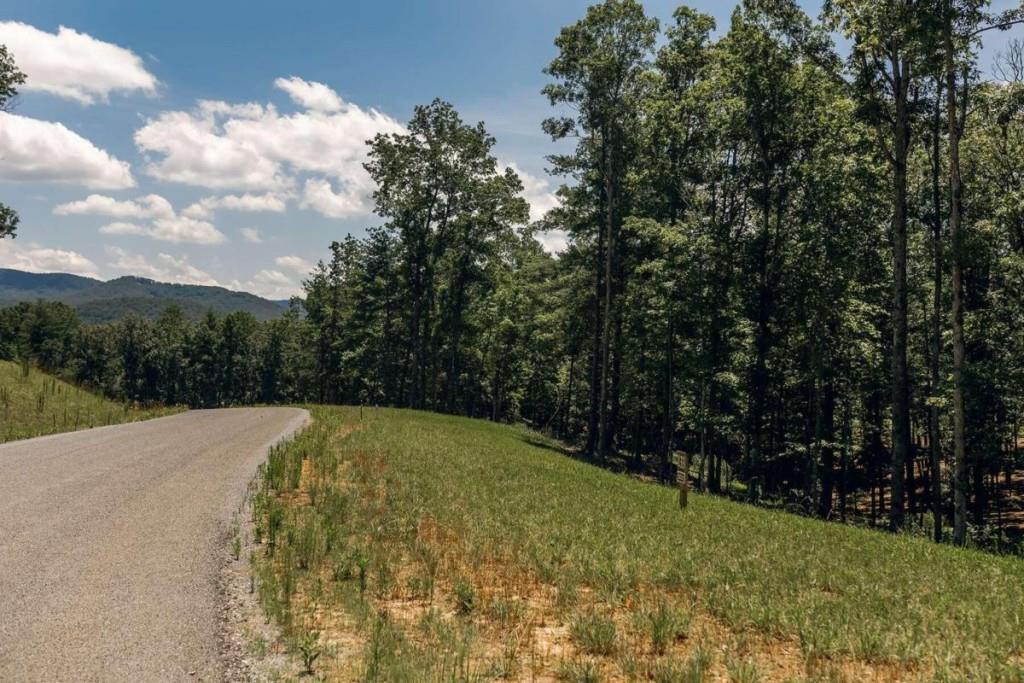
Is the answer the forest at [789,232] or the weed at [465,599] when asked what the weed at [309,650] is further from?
the forest at [789,232]

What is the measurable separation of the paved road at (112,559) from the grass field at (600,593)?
770 mm

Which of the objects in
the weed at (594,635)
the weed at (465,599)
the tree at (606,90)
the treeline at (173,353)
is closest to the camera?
the weed at (594,635)

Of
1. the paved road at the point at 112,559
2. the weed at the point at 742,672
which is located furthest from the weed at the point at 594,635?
the paved road at the point at 112,559

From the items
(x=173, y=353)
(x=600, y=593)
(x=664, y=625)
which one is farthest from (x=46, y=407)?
(x=173, y=353)

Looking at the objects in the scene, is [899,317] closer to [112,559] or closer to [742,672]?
[742,672]

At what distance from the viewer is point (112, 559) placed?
7.86 meters

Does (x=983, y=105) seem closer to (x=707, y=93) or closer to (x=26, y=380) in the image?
(x=707, y=93)

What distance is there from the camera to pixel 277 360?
106 metres

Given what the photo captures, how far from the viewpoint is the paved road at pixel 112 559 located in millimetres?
5387

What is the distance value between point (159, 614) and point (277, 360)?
107081 mm

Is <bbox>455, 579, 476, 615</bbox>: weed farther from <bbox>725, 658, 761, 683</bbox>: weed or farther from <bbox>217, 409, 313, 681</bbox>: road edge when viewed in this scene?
<bbox>725, 658, 761, 683</bbox>: weed

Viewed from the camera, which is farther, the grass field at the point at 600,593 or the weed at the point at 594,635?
the weed at the point at 594,635

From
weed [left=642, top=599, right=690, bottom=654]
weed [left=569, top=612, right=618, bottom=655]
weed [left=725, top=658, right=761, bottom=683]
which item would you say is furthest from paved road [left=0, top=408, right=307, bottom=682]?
weed [left=725, top=658, right=761, bottom=683]

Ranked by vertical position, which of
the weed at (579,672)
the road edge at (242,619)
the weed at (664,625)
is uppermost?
the weed at (664,625)
